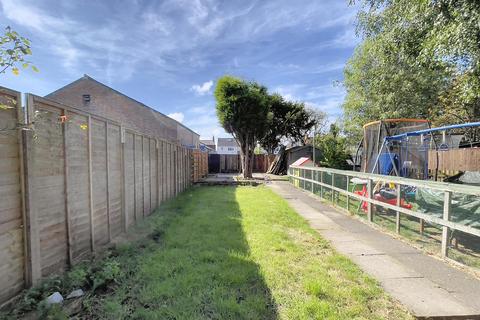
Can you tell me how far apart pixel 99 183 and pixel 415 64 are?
287 inches

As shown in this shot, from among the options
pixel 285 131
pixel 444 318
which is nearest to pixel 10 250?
pixel 444 318

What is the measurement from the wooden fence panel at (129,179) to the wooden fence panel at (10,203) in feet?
7.95

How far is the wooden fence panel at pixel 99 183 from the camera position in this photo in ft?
11.9

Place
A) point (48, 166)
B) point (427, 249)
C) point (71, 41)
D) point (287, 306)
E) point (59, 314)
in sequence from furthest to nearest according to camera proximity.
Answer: point (71, 41) → point (427, 249) → point (48, 166) → point (287, 306) → point (59, 314)

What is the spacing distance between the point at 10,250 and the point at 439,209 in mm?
5190

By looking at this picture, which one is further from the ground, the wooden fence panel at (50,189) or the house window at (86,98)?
the house window at (86,98)

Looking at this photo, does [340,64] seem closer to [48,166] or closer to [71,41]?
[71,41]

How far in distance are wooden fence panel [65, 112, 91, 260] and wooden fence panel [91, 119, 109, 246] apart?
20cm

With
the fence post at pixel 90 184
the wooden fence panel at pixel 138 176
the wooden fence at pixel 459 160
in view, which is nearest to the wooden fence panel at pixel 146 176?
the wooden fence panel at pixel 138 176

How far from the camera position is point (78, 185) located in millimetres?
3209

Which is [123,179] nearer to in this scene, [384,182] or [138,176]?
[138,176]

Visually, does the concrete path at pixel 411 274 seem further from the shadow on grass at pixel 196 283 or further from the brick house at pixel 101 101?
the brick house at pixel 101 101

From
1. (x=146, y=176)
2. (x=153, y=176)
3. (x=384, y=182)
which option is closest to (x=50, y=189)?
(x=146, y=176)

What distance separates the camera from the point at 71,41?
263 inches
